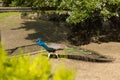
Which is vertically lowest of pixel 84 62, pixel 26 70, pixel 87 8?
pixel 84 62

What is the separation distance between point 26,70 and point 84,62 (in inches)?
449

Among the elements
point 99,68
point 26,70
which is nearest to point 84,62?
point 99,68

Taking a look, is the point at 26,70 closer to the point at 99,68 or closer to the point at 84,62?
the point at 99,68

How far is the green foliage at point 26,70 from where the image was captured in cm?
341

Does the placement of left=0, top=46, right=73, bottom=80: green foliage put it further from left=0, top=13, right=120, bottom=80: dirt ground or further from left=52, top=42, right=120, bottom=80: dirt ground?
left=52, top=42, right=120, bottom=80: dirt ground

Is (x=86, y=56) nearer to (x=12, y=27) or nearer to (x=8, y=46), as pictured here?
(x=8, y=46)

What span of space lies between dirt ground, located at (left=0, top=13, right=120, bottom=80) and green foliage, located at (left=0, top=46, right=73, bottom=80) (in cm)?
466

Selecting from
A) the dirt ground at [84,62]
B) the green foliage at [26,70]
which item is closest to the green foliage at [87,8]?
the dirt ground at [84,62]

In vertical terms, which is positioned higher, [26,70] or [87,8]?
[26,70]

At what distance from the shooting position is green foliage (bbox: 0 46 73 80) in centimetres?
341

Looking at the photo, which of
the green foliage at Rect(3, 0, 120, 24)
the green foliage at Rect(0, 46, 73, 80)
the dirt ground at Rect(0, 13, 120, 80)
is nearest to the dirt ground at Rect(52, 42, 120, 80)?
the dirt ground at Rect(0, 13, 120, 80)

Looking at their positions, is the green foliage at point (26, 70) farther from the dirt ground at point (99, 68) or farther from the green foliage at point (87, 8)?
the green foliage at point (87, 8)

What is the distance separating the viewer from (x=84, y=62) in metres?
14.8

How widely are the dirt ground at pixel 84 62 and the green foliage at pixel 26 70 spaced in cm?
466
